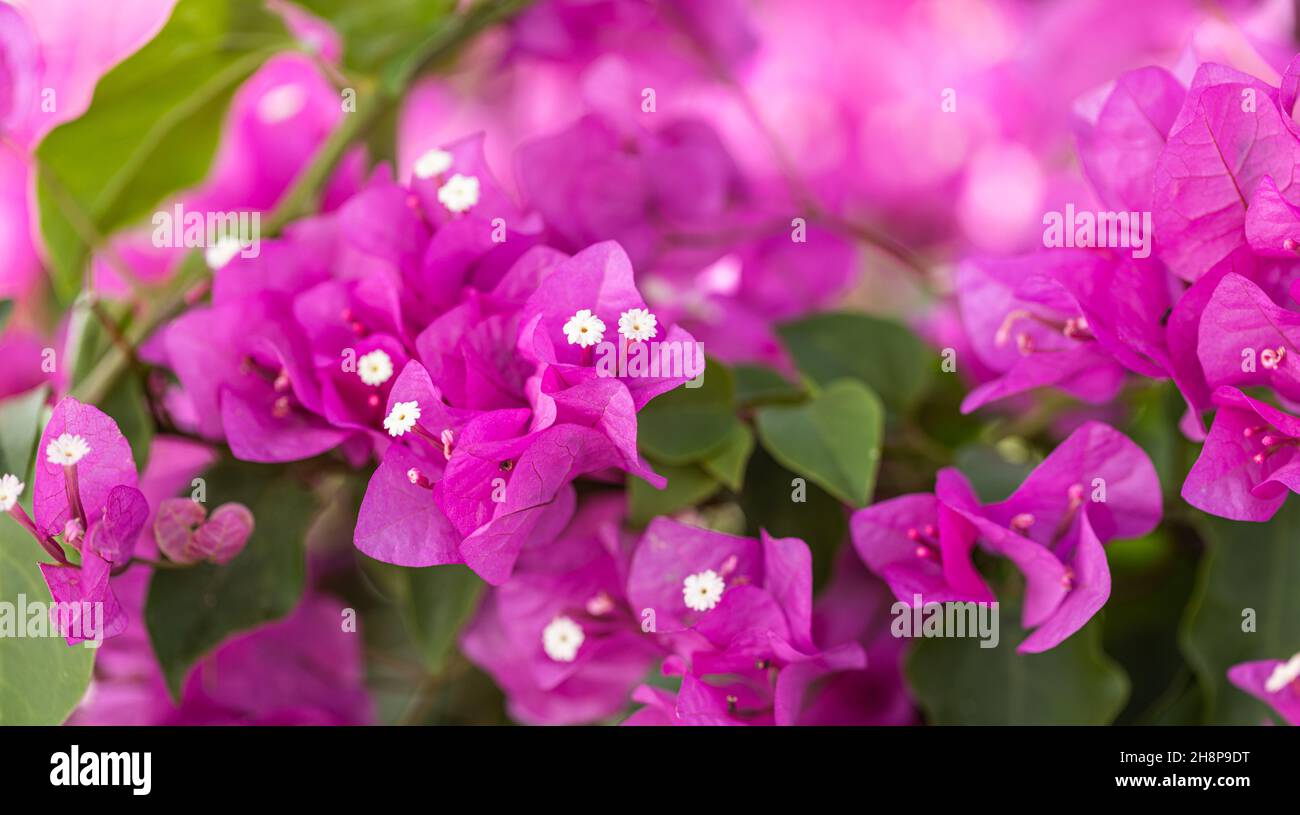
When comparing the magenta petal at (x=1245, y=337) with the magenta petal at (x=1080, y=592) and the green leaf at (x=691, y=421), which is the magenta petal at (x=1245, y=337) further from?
the green leaf at (x=691, y=421)

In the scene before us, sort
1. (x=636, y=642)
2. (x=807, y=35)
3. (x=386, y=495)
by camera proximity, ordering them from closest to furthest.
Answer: (x=386, y=495) → (x=636, y=642) → (x=807, y=35)

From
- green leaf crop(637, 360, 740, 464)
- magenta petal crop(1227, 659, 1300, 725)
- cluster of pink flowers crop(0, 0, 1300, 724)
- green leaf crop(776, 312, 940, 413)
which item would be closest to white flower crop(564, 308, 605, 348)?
cluster of pink flowers crop(0, 0, 1300, 724)

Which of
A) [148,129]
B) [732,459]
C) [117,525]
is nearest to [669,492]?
[732,459]

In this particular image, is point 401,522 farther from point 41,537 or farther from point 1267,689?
point 1267,689

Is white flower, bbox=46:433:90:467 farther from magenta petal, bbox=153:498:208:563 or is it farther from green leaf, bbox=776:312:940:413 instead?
green leaf, bbox=776:312:940:413
